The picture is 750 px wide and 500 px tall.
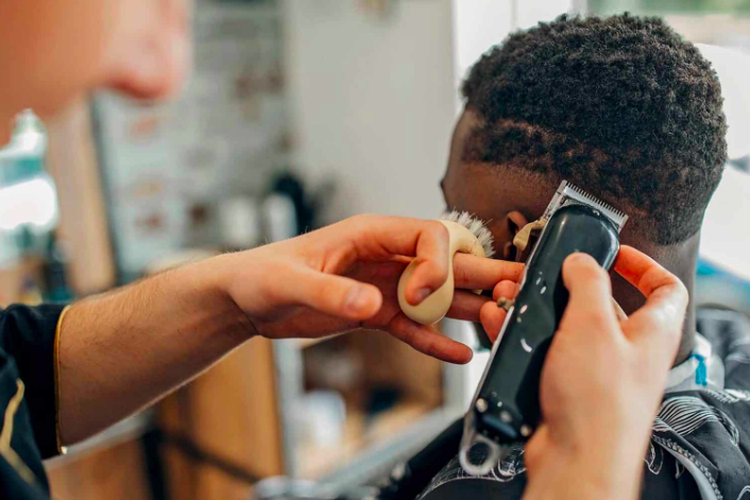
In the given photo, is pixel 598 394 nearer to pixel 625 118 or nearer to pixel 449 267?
pixel 449 267

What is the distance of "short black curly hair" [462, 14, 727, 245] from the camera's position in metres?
0.74

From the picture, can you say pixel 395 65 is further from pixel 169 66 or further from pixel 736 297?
pixel 169 66

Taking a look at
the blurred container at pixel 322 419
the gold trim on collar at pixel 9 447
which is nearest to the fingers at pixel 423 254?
the gold trim on collar at pixel 9 447

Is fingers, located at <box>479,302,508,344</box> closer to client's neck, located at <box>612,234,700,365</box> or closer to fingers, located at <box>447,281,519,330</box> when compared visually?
fingers, located at <box>447,281,519,330</box>

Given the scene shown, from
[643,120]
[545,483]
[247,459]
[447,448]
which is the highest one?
[643,120]

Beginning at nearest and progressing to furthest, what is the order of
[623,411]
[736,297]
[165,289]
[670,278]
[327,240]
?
[623,411] → [670,278] → [327,240] → [165,289] → [736,297]

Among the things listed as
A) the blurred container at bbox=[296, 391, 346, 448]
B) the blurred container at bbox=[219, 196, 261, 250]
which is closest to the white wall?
the blurred container at bbox=[219, 196, 261, 250]

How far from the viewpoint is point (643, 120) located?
73 centimetres

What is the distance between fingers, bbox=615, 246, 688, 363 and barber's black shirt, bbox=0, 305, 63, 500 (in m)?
0.76

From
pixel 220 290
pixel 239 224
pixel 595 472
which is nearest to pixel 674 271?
pixel 595 472

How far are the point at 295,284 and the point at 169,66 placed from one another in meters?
0.26

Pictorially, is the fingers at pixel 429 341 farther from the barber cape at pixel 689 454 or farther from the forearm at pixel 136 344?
the forearm at pixel 136 344

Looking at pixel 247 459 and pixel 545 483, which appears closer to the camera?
pixel 545 483

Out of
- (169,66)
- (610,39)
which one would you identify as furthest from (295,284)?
(610,39)
